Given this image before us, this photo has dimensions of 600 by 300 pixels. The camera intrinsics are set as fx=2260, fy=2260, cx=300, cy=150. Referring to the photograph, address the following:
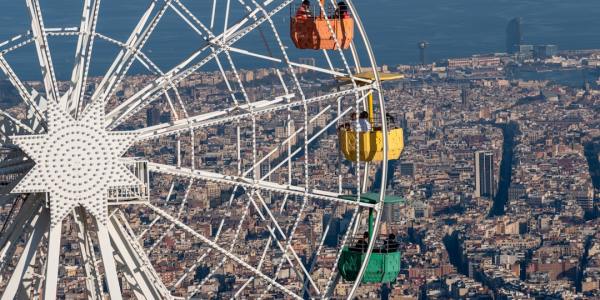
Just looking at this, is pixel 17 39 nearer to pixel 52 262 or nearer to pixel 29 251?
pixel 29 251

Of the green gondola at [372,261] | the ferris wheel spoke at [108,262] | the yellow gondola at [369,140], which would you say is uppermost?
the yellow gondola at [369,140]

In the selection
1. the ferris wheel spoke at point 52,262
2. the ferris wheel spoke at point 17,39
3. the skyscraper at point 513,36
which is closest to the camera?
the ferris wheel spoke at point 52,262

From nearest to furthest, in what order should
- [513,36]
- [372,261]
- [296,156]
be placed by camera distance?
[372,261] < [296,156] < [513,36]

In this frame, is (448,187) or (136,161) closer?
(136,161)

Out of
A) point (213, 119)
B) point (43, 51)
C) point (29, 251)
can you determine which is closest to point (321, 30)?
point (213, 119)

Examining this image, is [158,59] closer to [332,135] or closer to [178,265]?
[332,135]

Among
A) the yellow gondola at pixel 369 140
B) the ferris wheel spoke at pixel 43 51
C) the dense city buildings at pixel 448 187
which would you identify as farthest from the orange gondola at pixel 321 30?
the dense city buildings at pixel 448 187

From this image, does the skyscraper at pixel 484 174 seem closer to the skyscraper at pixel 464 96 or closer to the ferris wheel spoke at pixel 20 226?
the skyscraper at pixel 464 96

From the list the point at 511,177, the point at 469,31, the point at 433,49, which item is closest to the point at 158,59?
the point at 511,177
